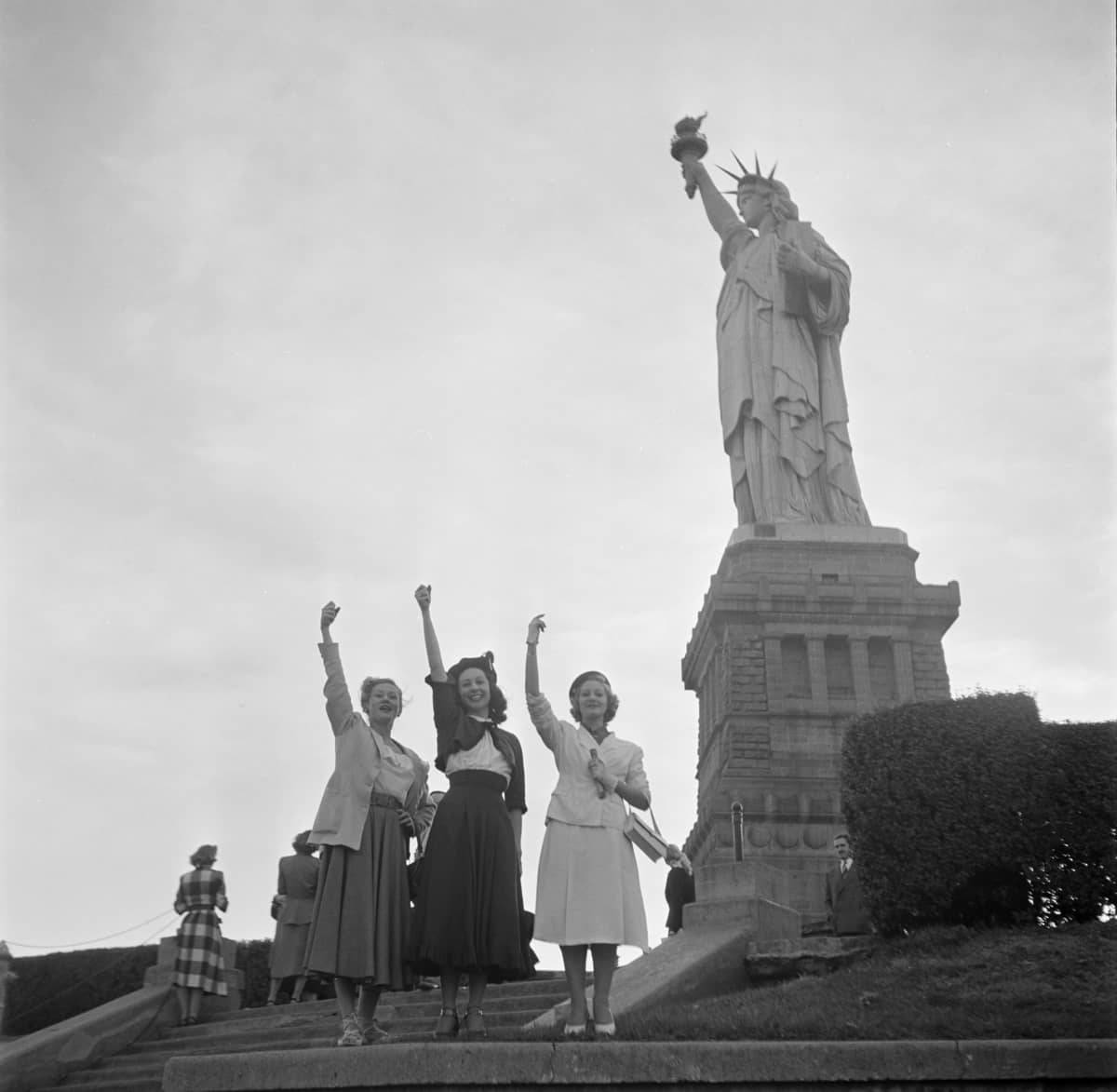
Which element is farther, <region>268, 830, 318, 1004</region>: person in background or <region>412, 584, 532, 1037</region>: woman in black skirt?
<region>268, 830, 318, 1004</region>: person in background

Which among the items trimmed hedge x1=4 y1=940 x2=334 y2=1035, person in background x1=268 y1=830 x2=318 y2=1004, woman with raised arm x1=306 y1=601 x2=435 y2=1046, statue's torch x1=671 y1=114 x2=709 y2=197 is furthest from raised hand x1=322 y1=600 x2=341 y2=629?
statue's torch x1=671 y1=114 x2=709 y2=197

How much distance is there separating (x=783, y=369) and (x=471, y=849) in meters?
16.3

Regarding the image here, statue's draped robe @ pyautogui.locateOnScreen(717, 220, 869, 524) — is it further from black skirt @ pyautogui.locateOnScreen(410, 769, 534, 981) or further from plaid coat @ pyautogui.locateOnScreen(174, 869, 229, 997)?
black skirt @ pyautogui.locateOnScreen(410, 769, 534, 981)

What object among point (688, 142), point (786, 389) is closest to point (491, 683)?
point (786, 389)

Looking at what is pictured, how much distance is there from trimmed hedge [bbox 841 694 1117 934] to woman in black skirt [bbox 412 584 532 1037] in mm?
3854


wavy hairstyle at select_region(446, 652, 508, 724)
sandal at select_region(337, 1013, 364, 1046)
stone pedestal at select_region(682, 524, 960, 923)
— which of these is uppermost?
→ stone pedestal at select_region(682, 524, 960, 923)

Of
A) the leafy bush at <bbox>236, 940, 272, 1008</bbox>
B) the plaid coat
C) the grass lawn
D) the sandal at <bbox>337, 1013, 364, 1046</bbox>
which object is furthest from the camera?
Result: the leafy bush at <bbox>236, 940, 272, 1008</bbox>

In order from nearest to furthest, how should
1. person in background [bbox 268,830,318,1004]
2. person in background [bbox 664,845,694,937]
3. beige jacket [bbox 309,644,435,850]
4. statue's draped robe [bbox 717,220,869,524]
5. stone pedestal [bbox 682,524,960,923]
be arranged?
beige jacket [bbox 309,644,435,850] < person in background [bbox 268,830,318,1004] < person in background [bbox 664,845,694,937] < stone pedestal [bbox 682,524,960,923] < statue's draped robe [bbox 717,220,869,524]

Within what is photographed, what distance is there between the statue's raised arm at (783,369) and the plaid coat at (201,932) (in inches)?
438

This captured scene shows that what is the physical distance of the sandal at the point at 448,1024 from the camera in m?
7.91

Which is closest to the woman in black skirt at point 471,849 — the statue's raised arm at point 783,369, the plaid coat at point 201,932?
the plaid coat at point 201,932

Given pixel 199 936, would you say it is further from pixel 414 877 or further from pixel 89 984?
pixel 414 877

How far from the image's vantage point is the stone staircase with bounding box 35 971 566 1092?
10188mm

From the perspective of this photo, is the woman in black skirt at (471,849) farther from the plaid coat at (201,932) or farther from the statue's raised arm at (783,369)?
the statue's raised arm at (783,369)
